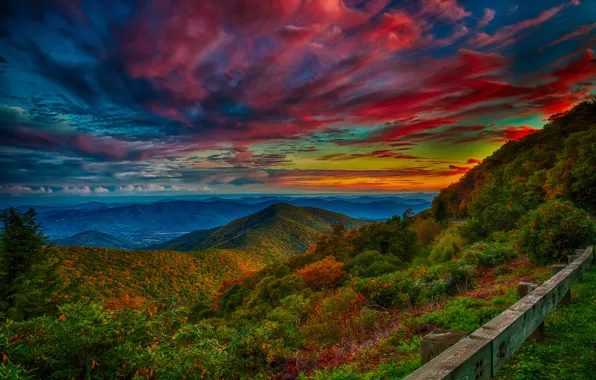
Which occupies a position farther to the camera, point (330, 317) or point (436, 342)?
point (330, 317)

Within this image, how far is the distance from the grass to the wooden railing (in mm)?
584

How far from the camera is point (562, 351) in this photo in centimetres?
379

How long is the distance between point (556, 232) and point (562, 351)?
5.54 metres

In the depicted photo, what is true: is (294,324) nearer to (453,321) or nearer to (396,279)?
(396,279)

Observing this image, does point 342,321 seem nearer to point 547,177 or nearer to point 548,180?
point 548,180

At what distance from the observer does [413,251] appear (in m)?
25.1

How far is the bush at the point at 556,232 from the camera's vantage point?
7711mm

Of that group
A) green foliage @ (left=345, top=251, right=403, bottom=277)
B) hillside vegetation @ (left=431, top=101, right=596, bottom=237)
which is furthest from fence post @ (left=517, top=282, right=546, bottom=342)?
hillside vegetation @ (left=431, top=101, right=596, bottom=237)

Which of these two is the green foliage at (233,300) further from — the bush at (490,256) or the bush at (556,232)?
the bush at (556,232)

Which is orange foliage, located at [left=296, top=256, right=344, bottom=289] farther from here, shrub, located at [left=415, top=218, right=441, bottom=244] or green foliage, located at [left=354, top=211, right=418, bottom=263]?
shrub, located at [left=415, top=218, right=441, bottom=244]

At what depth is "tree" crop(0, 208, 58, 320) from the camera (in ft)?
54.3

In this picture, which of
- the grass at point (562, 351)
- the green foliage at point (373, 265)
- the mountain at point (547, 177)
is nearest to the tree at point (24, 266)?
the green foliage at point (373, 265)

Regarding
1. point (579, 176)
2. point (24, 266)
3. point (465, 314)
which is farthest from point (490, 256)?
point (24, 266)

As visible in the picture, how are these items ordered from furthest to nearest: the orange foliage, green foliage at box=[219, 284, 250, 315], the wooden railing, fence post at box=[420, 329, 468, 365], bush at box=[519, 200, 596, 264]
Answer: green foliage at box=[219, 284, 250, 315] < the orange foliage < bush at box=[519, 200, 596, 264] < fence post at box=[420, 329, 468, 365] < the wooden railing
